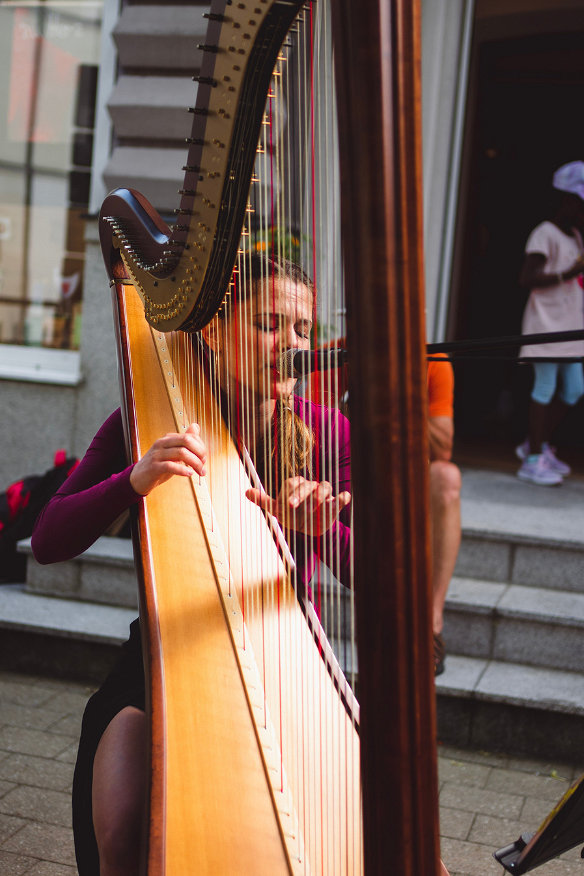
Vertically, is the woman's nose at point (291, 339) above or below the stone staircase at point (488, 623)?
above

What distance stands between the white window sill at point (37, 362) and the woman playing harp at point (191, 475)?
2.96 meters

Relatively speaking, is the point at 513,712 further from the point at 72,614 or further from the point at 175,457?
the point at 175,457

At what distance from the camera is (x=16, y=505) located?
3.45m

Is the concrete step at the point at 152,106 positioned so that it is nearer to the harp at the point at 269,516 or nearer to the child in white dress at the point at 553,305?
the child in white dress at the point at 553,305

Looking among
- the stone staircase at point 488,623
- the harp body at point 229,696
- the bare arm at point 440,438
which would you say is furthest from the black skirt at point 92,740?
the bare arm at point 440,438

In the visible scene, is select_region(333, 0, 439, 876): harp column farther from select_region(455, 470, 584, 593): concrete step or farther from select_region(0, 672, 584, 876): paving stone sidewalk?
select_region(455, 470, 584, 593): concrete step

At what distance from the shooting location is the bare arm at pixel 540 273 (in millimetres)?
4152

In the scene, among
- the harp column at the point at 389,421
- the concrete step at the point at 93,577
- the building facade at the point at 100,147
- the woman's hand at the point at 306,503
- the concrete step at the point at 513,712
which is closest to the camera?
the harp column at the point at 389,421

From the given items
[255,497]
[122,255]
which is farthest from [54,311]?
[255,497]

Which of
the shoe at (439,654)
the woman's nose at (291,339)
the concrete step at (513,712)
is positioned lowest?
the concrete step at (513,712)

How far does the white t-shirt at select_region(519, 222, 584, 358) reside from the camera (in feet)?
13.7

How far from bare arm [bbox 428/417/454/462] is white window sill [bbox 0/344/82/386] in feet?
7.10

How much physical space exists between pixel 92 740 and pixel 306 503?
1.89 ft

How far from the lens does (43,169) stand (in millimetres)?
4652
